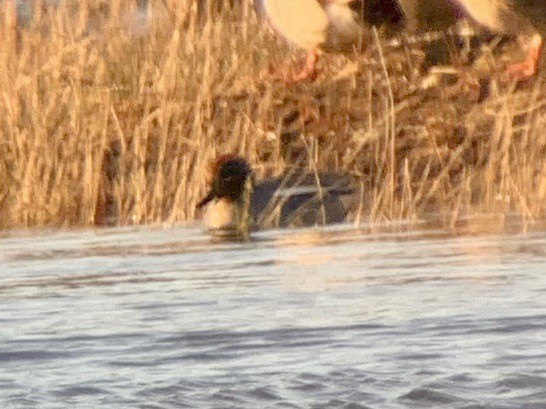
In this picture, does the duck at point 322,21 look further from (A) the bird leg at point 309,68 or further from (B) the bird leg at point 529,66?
(B) the bird leg at point 529,66

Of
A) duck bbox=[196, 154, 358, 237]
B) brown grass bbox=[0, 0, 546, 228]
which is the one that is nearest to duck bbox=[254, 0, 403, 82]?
brown grass bbox=[0, 0, 546, 228]

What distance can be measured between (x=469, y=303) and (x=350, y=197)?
4506 millimetres

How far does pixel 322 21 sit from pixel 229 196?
2.42 m

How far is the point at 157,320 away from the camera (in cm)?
586

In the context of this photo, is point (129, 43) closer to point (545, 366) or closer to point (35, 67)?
point (35, 67)

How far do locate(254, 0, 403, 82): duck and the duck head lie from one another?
1.89 m

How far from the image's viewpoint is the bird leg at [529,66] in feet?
38.2

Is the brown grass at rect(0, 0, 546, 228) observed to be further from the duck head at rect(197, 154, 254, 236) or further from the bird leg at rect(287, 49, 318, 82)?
the duck head at rect(197, 154, 254, 236)

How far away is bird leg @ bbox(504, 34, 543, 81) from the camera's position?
1163 centimetres

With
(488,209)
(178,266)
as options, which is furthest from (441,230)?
(178,266)

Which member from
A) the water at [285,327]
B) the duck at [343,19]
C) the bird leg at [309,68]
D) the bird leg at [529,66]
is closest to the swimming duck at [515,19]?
the bird leg at [529,66]

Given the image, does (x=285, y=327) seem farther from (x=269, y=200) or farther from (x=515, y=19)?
(x=515, y=19)

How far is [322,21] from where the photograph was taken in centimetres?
1245

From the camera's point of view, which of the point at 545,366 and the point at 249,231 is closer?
the point at 545,366
